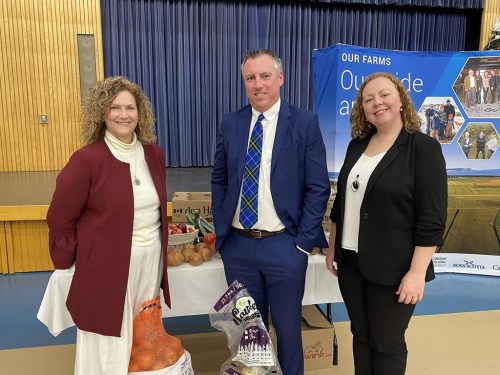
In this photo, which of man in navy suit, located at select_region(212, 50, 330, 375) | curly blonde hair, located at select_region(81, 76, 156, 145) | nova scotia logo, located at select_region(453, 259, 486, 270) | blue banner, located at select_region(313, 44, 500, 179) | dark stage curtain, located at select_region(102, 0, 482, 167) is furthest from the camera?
dark stage curtain, located at select_region(102, 0, 482, 167)

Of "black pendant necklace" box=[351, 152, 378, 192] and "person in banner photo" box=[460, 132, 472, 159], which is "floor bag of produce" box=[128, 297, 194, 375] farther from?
"person in banner photo" box=[460, 132, 472, 159]

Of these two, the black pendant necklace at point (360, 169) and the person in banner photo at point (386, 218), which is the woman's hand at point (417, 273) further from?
the black pendant necklace at point (360, 169)

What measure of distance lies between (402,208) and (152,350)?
1.04 m

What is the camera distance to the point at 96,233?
1.45m

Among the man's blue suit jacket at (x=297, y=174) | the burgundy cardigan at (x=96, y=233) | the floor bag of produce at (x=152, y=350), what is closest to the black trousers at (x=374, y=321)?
the man's blue suit jacket at (x=297, y=174)

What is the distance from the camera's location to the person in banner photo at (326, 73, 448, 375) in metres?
1.37

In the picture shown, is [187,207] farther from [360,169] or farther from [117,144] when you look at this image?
[360,169]

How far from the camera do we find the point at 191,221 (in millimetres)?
2477

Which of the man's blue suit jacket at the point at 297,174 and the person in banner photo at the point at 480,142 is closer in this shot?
the man's blue suit jacket at the point at 297,174

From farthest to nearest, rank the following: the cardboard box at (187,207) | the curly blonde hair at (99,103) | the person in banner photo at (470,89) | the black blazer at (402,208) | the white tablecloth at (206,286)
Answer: the person in banner photo at (470,89), the cardboard box at (187,207), the white tablecloth at (206,286), the curly blonde hair at (99,103), the black blazer at (402,208)

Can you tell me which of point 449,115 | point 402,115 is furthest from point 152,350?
point 449,115

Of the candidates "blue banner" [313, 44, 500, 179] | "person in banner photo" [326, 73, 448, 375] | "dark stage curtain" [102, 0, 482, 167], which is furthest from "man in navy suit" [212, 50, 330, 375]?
"dark stage curtain" [102, 0, 482, 167]

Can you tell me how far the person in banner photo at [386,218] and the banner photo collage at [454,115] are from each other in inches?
73.5

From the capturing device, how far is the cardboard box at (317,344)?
87.4 inches
